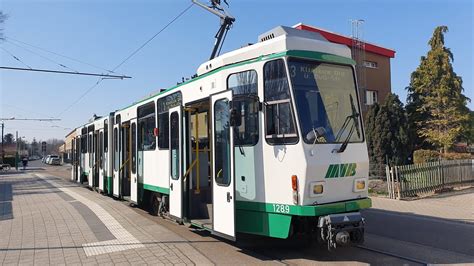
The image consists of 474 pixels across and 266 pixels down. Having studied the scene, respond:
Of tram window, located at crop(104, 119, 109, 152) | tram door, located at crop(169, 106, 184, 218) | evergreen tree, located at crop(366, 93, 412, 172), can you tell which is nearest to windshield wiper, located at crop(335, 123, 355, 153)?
tram door, located at crop(169, 106, 184, 218)

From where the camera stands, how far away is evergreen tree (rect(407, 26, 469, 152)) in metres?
29.0

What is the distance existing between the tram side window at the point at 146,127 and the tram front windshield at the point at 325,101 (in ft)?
17.0

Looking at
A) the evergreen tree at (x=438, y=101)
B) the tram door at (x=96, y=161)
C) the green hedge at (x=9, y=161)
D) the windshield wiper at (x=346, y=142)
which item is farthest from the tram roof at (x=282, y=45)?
the green hedge at (x=9, y=161)

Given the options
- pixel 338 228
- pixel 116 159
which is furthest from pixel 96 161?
pixel 338 228

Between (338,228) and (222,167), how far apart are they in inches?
85.9

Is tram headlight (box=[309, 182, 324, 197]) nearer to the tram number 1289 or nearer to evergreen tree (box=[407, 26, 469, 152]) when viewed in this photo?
the tram number 1289

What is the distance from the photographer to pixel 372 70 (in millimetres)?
34062

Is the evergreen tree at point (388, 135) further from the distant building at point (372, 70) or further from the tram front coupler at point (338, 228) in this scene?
the tram front coupler at point (338, 228)

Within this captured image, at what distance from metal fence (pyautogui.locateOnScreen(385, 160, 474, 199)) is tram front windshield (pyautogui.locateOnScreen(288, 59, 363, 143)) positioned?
9.30 metres

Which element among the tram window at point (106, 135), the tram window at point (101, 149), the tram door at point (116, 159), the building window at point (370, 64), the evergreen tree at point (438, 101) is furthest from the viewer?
the building window at point (370, 64)

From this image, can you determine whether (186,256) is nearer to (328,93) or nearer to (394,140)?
(328,93)

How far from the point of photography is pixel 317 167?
639 cm

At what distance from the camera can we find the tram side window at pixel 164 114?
31.2 feet

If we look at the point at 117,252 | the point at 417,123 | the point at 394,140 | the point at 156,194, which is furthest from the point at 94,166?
the point at 417,123
